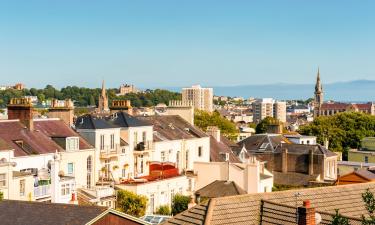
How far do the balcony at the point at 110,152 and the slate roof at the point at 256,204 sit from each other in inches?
943

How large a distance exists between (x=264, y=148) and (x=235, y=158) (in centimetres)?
830

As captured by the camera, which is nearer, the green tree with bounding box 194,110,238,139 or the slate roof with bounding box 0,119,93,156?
the slate roof with bounding box 0,119,93,156

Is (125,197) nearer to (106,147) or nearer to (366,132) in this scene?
(106,147)

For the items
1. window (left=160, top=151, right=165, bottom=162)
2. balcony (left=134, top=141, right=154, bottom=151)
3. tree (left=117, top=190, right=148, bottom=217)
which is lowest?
tree (left=117, top=190, right=148, bottom=217)

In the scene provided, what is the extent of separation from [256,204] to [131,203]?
20155 mm

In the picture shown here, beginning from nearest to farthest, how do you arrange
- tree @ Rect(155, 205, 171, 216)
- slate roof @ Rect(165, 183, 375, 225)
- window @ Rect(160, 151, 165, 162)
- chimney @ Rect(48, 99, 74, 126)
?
slate roof @ Rect(165, 183, 375, 225) < tree @ Rect(155, 205, 171, 216) < chimney @ Rect(48, 99, 74, 126) < window @ Rect(160, 151, 165, 162)

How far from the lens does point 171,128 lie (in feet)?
187

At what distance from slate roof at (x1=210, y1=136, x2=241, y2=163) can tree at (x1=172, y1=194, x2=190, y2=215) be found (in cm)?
1170

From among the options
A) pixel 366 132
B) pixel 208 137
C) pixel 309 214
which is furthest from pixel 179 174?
pixel 366 132

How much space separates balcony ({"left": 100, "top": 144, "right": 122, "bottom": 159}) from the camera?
150 feet

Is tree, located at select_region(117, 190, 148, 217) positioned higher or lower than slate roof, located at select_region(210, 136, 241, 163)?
lower

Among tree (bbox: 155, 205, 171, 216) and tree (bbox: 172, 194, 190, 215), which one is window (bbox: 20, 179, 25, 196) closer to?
tree (bbox: 155, 205, 171, 216)

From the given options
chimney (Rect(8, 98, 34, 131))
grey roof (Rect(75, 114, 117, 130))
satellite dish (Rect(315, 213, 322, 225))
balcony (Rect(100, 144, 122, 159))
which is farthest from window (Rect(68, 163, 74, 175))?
satellite dish (Rect(315, 213, 322, 225))

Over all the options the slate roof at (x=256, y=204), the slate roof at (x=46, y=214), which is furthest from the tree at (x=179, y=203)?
the slate roof at (x=256, y=204)
